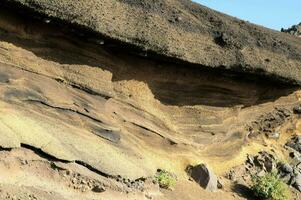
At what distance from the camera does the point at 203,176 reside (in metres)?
11.0

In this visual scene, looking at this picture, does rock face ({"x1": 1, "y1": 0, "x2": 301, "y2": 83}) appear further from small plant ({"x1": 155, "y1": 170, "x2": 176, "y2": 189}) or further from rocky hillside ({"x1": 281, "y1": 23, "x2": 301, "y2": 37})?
rocky hillside ({"x1": 281, "y1": 23, "x2": 301, "y2": 37})

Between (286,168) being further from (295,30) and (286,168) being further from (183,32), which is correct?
(295,30)

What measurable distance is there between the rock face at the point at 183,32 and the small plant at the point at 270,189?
1.91 m

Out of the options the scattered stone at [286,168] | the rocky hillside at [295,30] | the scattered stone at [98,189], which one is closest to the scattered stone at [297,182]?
the scattered stone at [286,168]

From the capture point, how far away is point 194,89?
37.5 ft

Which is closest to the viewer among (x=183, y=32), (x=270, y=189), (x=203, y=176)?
(x=183, y=32)

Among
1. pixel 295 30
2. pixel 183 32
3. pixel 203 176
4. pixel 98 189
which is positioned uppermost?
pixel 295 30

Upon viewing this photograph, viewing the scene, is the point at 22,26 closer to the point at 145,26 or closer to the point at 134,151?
the point at 145,26

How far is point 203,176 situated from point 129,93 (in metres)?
1.94

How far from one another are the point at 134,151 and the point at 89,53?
5.52 ft

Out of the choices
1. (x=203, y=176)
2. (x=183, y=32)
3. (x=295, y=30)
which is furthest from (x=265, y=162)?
(x=295, y=30)

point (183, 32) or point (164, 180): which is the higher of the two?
point (183, 32)

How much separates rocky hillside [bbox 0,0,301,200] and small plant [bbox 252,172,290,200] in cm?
37

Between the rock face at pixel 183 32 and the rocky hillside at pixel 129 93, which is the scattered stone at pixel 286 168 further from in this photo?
the rock face at pixel 183 32
